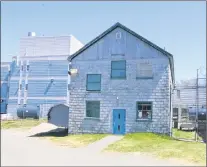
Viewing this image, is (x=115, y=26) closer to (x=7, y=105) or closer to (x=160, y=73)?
(x=160, y=73)

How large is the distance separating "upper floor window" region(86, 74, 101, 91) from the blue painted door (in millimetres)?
2450

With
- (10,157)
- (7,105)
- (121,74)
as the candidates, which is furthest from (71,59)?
(7,105)

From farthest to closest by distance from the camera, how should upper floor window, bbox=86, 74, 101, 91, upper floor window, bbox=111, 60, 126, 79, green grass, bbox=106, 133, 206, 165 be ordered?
upper floor window, bbox=86, 74, 101, 91
upper floor window, bbox=111, 60, 126, 79
green grass, bbox=106, 133, 206, 165

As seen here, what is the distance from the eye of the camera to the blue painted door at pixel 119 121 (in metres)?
23.5

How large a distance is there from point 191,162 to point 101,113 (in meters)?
11.3

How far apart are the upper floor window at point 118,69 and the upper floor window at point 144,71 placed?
1.18 metres

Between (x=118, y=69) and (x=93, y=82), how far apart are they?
2.34 metres

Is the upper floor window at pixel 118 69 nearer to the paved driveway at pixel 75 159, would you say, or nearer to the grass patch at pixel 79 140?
the grass patch at pixel 79 140

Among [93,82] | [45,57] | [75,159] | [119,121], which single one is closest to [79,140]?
[119,121]

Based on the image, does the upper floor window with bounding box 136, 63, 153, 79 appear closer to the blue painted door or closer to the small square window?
the small square window

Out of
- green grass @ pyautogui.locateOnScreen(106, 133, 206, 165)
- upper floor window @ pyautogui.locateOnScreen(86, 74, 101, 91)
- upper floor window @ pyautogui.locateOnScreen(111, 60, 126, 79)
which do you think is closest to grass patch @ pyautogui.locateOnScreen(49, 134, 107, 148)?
green grass @ pyautogui.locateOnScreen(106, 133, 206, 165)

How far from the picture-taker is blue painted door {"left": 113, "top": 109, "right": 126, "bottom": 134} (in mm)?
23531

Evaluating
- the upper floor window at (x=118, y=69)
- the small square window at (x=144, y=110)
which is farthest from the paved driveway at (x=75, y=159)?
the upper floor window at (x=118, y=69)

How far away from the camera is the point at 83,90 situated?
2470 centimetres
